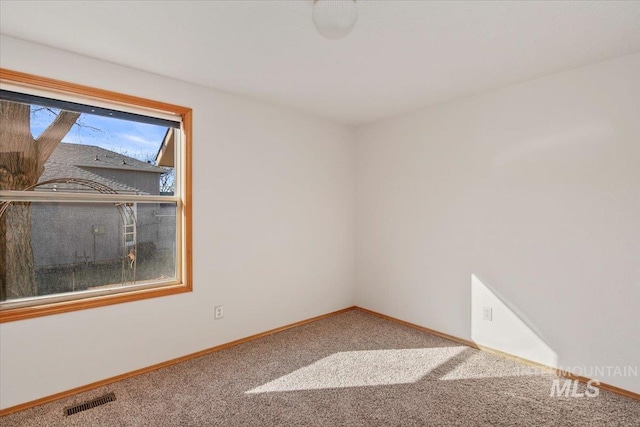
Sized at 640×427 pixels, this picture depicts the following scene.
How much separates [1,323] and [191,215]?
4.47 ft

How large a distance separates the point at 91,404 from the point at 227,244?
1.47 meters

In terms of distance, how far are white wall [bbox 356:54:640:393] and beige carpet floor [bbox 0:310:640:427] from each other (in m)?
0.39

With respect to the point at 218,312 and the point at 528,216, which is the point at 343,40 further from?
the point at 218,312

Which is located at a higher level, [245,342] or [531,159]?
[531,159]

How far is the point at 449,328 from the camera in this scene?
3.26 metres

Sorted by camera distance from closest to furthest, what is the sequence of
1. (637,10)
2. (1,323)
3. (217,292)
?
(637,10) < (1,323) < (217,292)

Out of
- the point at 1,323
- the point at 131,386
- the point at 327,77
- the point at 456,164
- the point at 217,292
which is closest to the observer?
the point at 1,323

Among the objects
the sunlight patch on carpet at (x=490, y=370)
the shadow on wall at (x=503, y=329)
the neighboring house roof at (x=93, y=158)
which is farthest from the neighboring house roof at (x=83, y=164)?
the shadow on wall at (x=503, y=329)

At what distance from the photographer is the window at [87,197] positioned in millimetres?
2189

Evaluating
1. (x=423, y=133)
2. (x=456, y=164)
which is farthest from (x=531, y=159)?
(x=423, y=133)

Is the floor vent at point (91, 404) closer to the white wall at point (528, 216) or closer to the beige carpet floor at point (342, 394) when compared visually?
the beige carpet floor at point (342, 394)

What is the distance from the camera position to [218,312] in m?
2.99

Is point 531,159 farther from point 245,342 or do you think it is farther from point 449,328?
point 245,342

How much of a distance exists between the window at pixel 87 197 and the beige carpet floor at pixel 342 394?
692 millimetres
